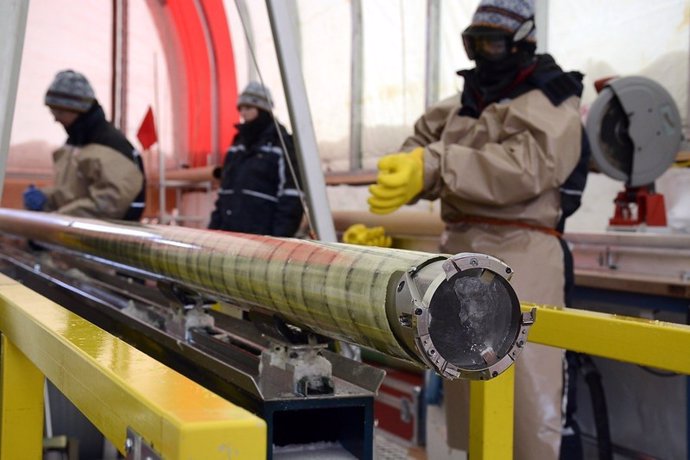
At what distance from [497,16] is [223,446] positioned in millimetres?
1579

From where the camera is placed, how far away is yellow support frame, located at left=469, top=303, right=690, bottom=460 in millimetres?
1157

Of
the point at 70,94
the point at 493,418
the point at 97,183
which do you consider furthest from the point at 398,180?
the point at 70,94

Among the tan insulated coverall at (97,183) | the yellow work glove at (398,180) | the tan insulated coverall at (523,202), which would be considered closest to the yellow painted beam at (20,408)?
the yellow work glove at (398,180)

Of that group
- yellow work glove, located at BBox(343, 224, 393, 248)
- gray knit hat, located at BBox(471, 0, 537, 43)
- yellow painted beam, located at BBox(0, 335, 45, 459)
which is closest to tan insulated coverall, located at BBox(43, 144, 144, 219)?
yellow work glove, located at BBox(343, 224, 393, 248)

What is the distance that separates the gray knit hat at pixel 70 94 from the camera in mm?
3697

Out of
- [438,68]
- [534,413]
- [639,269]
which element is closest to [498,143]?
[534,413]

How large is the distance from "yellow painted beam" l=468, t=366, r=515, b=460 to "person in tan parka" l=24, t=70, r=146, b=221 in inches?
98.0

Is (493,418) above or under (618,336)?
under

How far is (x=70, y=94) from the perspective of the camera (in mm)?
3732

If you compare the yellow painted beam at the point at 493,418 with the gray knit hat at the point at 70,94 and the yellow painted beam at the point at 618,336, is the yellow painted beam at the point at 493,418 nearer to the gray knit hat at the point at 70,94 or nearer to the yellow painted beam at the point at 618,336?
the yellow painted beam at the point at 618,336

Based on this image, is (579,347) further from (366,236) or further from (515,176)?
(366,236)

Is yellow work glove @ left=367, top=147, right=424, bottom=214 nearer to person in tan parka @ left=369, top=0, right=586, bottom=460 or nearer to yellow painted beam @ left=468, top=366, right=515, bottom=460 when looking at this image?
person in tan parka @ left=369, top=0, right=586, bottom=460

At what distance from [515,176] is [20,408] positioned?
1.16 metres

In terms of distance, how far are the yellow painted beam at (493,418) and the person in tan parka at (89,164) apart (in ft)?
8.17
